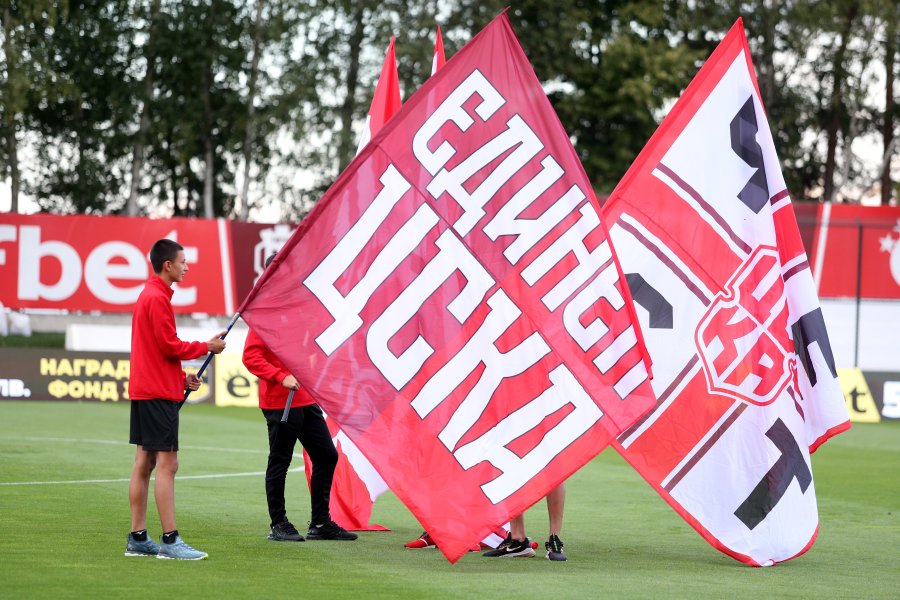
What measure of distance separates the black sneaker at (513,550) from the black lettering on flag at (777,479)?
1.45 meters

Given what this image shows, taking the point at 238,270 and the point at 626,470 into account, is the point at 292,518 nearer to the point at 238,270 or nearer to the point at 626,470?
the point at 626,470

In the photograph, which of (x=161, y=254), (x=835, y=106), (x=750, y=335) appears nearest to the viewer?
(x=161, y=254)

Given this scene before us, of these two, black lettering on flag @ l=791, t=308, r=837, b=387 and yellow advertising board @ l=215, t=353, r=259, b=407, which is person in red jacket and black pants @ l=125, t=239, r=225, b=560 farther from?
yellow advertising board @ l=215, t=353, r=259, b=407

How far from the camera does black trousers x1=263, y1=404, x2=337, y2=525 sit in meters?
10.1

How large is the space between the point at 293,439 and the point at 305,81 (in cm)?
3100

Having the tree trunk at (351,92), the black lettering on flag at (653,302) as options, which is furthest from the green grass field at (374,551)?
the tree trunk at (351,92)

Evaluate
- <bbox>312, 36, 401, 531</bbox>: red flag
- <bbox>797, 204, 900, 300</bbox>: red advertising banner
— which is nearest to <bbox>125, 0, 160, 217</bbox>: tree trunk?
<bbox>797, 204, 900, 300</bbox>: red advertising banner

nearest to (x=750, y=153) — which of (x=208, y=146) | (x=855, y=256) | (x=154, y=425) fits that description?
(x=154, y=425)

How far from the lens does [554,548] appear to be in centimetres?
921

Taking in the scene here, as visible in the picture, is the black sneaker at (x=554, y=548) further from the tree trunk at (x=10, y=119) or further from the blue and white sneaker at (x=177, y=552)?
the tree trunk at (x=10, y=119)

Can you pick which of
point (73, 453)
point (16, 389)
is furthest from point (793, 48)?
point (73, 453)

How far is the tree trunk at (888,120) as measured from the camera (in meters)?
42.9

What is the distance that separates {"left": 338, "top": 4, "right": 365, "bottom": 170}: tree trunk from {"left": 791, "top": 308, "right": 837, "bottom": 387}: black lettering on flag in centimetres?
3086

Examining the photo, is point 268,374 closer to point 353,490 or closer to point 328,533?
point 328,533
